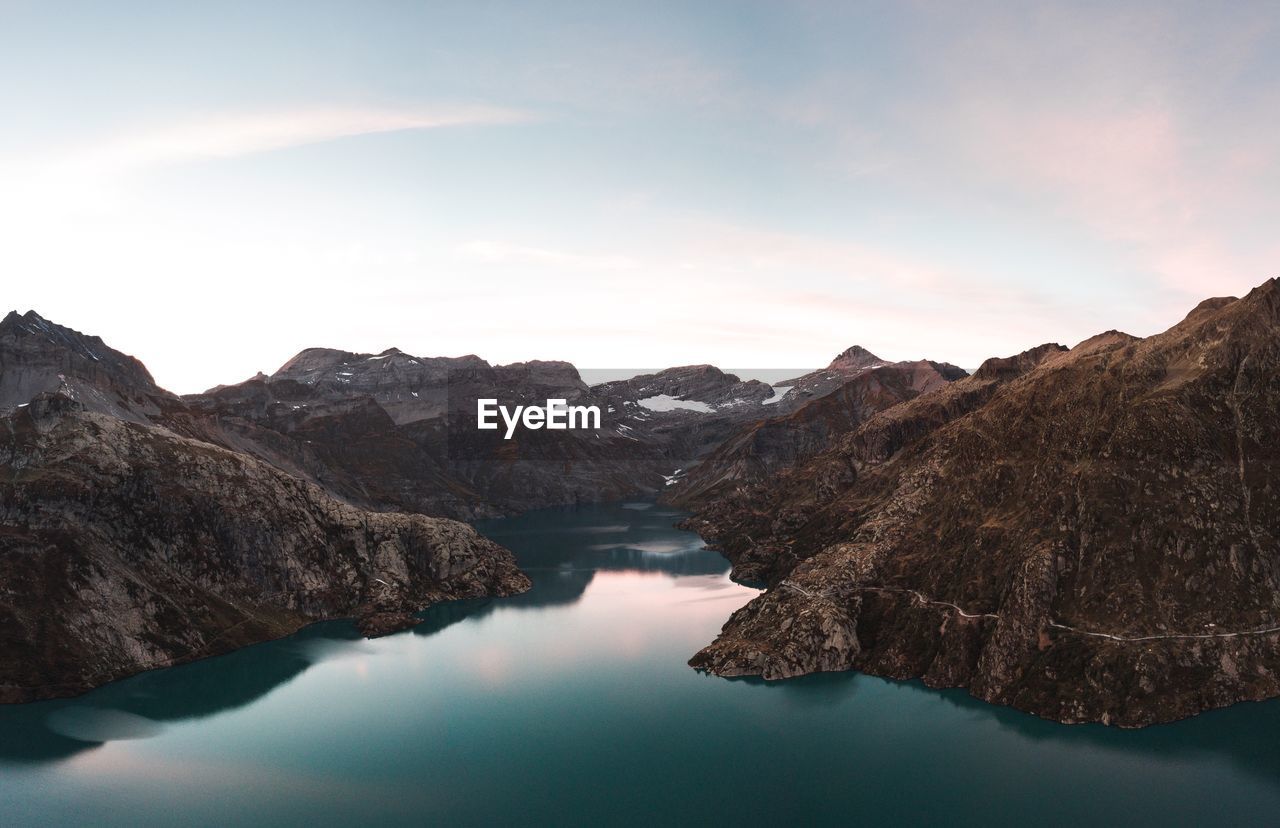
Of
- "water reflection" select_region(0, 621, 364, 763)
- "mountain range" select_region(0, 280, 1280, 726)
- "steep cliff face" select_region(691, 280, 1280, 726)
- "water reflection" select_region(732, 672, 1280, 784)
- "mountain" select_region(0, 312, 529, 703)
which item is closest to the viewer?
"water reflection" select_region(732, 672, 1280, 784)

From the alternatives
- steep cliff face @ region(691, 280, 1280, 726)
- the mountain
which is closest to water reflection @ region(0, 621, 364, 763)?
the mountain

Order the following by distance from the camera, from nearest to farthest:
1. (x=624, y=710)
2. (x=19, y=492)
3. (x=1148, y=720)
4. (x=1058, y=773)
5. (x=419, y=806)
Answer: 1. (x=419, y=806)
2. (x=1058, y=773)
3. (x=1148, y=720)
4. (x=624, y=710)
5. (x=19, y=492)

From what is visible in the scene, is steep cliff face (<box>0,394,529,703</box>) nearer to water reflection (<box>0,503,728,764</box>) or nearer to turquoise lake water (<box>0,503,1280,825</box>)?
water reflection (<box>0,503,728,764</box>)

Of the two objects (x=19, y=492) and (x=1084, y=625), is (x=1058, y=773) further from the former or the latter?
(x=19, y=492)

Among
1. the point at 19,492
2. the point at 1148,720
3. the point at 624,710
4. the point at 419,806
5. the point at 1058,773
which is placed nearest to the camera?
Result: the point at 419,806

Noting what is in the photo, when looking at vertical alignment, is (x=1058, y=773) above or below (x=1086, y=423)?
below

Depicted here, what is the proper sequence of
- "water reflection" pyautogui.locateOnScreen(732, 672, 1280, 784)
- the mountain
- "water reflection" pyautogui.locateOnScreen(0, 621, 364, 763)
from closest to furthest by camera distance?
1. "water reflection" pyautogui.locateOnScreen(732, 672, 1280, 784)
2. "water reflection" pyautogui.locateOnScreen(0, 621, 364, 763)
3. the mountain

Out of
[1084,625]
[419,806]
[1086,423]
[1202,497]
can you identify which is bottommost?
[419,806]

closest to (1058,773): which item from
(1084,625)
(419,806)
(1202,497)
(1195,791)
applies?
(1195,791)
